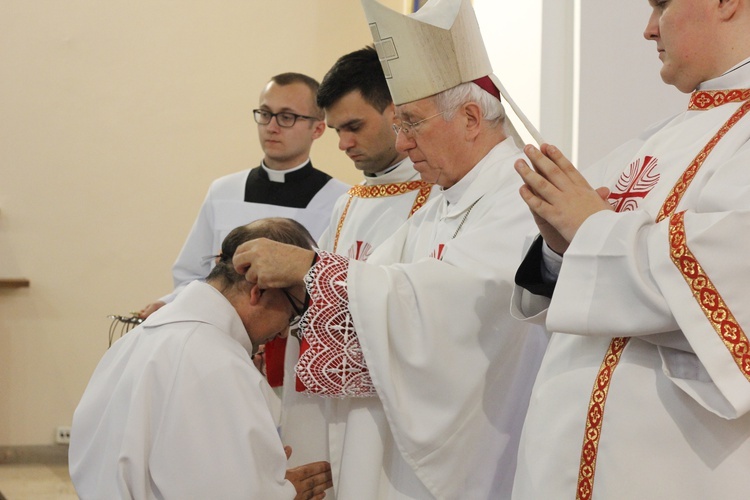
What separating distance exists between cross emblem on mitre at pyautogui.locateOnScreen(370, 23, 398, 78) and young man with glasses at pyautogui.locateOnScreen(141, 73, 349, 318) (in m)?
2.11

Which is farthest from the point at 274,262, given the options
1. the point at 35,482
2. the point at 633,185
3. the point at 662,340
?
the point at 35,482

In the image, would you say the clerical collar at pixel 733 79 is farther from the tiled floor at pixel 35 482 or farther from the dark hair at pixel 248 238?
the tiled floor at pixel 35 482

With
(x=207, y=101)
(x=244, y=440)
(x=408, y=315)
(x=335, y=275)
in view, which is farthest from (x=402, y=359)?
(x=207, y=101)

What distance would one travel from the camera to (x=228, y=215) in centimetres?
558

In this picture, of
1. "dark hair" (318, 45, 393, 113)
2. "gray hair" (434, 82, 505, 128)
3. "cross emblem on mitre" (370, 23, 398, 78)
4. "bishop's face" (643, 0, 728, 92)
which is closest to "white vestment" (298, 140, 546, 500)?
"gray hair" (434, 82, 505, 128)

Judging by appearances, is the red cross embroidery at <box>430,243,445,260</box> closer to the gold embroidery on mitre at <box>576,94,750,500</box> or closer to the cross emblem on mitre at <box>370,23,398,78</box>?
the cross emblem on mitre at <box>370,23,398,78</box>

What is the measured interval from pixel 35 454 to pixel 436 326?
6091 millimetres

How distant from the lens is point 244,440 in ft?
8.51

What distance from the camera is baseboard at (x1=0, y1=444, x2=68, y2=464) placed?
25.6 feet

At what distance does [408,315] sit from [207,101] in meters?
5.85

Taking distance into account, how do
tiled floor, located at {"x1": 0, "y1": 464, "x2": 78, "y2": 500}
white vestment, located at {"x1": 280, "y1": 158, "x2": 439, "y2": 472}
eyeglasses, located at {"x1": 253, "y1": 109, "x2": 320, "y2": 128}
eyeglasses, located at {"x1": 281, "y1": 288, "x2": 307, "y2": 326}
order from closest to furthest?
eyeglasses, located at {"x1": 281, "y1": 288, "x2": 307, "y2": 326} < white vestment, located at {"x1": 280, "y1": 158, "x2": 439, "y2": 472} < eyeglasses, located at {"x1": 253, "y1": 109, "x2": 320, "y2": 128} < tiled floor, located at {"x1": 0, "y1": 464, "x2": 78, "y2": 500}

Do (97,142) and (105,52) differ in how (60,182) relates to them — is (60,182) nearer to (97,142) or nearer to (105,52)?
(97,142)

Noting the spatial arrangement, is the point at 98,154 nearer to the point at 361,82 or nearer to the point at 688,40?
the point at 361,82

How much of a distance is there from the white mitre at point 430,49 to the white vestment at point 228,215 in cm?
227
